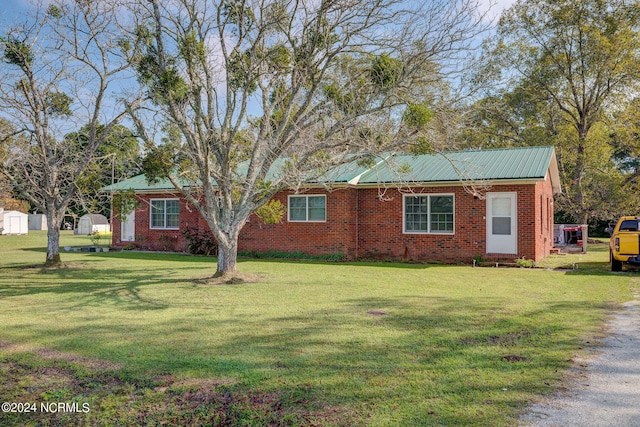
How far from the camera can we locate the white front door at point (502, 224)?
15875mm

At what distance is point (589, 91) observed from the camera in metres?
29.1

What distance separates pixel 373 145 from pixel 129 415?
803 cm

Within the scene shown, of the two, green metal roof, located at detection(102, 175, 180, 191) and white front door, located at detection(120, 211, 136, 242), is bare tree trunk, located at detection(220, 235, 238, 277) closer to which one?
green metal roof, located at detection(102, 175, 180, 191)

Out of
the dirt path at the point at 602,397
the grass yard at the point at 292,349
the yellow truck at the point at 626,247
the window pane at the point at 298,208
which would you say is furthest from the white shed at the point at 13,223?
the dirt path at the point at 602,397

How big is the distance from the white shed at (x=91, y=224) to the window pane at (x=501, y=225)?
3379cm

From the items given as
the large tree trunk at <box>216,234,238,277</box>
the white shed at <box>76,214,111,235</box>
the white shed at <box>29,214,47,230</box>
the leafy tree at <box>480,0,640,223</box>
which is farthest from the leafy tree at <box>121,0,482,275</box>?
the white shed at <box>29,214,47,230</box>

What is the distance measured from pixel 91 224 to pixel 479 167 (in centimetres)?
3444

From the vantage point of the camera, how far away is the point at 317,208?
60.4ft

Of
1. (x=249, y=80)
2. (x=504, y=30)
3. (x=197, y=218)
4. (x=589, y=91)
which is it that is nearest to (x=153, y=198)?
(x=197, y=218)

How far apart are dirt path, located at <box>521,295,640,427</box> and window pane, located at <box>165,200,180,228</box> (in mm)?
18686

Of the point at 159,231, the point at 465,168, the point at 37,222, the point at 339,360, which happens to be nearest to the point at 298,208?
the point at 465,168

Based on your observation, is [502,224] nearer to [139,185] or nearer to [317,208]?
[317,208]

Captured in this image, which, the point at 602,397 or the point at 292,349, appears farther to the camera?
the point at 292,349

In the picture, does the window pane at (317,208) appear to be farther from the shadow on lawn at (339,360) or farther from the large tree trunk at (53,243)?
the shadow on lawn at (339,360)
